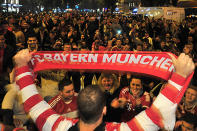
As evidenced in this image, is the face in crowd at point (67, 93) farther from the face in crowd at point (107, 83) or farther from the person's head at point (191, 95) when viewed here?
the person's head at point (191, 95)

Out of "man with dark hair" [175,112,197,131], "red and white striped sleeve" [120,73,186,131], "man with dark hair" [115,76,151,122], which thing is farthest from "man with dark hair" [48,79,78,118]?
"red and white striped sleeve" [120,73,186,131]

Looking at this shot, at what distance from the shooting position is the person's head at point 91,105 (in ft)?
6.50

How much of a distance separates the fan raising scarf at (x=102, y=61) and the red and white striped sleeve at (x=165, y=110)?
1.50 meters

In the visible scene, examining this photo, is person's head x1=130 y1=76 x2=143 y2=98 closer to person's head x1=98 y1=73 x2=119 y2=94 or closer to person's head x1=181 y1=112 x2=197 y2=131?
person's head x1=98 y1=73 x2=119 y2=94

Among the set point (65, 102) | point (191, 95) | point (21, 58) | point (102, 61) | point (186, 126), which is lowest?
point (186, 126)

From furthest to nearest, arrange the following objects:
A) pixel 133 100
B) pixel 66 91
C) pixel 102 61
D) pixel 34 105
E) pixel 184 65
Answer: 1. pixel 133 100
2. pixel 66 91
3. pixel 102 61
4. pixel 34 105
5. pixel 184 65

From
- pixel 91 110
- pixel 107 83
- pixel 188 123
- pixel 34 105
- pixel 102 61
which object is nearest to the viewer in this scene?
pixel 91 110

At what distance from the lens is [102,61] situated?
4.02 meters

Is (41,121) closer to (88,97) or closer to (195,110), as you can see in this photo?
(88,97)

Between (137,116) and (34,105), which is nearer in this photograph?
(137,116)

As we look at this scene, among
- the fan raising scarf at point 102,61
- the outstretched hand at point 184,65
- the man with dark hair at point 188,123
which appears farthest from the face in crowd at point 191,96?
the outstretched hand at point 184,65

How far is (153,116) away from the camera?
1.97 meters

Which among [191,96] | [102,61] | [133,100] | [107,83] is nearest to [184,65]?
[102,61]

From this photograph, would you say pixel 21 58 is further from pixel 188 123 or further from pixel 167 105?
pixel 188 123
